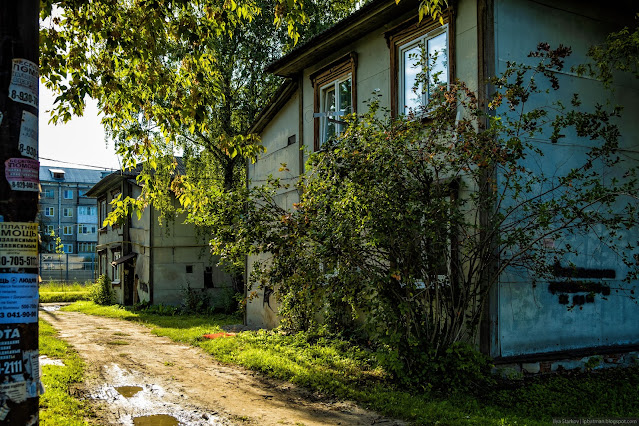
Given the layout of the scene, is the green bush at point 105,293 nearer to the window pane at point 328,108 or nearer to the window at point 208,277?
the window at point 208,277

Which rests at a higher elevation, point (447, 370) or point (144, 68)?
point (144, 68)

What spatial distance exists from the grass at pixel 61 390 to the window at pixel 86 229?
2179 inches

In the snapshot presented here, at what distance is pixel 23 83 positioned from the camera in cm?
295

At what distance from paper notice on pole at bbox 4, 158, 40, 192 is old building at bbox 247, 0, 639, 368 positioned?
239 inches

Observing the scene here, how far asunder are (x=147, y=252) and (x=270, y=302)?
33.7ft

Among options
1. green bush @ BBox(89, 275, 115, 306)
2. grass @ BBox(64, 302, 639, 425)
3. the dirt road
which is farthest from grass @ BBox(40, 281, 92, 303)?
grass @ BBox(64, 302, 639, 425)

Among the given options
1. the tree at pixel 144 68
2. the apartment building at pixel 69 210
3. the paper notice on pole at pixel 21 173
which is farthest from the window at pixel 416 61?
the apartment building at pixel 69 210

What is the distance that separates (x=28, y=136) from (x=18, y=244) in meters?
0.58

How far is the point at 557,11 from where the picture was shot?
30.4 feet

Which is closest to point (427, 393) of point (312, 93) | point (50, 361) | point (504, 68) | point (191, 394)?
point (191, 394)

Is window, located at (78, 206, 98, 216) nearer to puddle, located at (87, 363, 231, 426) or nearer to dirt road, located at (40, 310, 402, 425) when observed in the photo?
dirt road, located at (40, 310, 402, 425)

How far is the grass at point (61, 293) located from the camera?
105 feet

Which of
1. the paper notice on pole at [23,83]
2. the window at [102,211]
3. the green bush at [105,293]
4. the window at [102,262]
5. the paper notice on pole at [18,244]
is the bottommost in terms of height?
the green bush at [105,293]

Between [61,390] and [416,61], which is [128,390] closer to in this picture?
[61,390]
